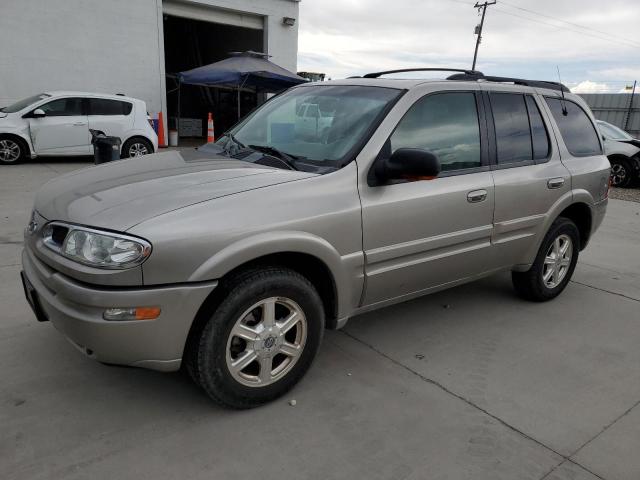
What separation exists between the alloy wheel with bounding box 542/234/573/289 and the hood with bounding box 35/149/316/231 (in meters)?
2.50

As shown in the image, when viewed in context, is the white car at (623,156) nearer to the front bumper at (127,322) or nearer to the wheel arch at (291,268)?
the wheel arch at (291,268)

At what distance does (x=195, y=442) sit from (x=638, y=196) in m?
11.5

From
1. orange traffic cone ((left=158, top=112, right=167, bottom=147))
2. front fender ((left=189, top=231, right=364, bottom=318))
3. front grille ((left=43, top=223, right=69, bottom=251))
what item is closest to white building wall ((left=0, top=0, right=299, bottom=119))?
orange traffic cone ((left=158, top=112, right=167, bottom=147))

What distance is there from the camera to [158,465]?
226cm

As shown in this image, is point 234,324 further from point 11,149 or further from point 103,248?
point 11,149

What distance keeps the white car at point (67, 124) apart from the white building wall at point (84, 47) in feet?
10.4

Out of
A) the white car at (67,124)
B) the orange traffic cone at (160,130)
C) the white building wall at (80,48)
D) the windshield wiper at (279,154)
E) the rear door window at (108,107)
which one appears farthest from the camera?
the orange traffic cone at (160,130)

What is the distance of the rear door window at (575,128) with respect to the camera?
416cm

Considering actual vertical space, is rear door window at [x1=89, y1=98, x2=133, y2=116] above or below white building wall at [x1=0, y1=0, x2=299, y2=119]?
below

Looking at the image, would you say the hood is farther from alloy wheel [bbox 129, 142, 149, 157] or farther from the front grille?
alloy wheel [bbox 129, 142, 149, 157]

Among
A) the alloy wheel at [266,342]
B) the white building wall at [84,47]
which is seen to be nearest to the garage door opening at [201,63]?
the white building wall at [84,47]

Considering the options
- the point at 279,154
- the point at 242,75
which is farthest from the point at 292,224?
the point at 242,75

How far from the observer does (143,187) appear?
257 centimetres

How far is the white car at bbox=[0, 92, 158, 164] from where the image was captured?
10383 mm
